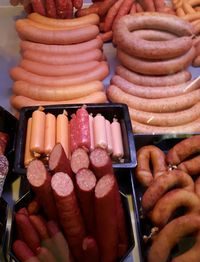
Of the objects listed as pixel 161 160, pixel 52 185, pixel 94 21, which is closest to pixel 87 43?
pixel 94 21

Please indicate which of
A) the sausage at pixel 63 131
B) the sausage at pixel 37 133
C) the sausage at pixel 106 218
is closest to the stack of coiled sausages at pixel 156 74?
the sausage at pixel 63 131

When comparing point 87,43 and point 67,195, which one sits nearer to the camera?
point 67,195

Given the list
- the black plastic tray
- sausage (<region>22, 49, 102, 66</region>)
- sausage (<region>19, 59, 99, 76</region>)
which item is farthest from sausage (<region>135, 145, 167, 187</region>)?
sausage (<region>22, 49, 102, 66</region>)

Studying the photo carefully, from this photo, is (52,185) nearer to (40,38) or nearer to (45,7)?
(40,38)

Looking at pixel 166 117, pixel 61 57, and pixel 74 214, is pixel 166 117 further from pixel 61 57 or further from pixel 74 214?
pixel 74 214

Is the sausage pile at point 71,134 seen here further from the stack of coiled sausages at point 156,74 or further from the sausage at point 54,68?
the sausage at point 54,68

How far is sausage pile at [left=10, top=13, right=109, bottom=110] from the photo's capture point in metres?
2.56

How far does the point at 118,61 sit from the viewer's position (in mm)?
3082

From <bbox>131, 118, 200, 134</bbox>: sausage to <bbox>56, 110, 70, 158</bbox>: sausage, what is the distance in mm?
443

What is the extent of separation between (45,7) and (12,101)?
1.02 metres

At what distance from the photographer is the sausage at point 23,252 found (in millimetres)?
1550

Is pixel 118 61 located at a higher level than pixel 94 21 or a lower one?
lower

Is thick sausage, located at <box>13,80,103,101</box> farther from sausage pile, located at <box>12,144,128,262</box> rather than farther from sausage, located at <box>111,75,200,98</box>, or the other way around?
sausage pile, located at <box>12,144,128,262</box>

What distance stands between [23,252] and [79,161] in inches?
18.1
